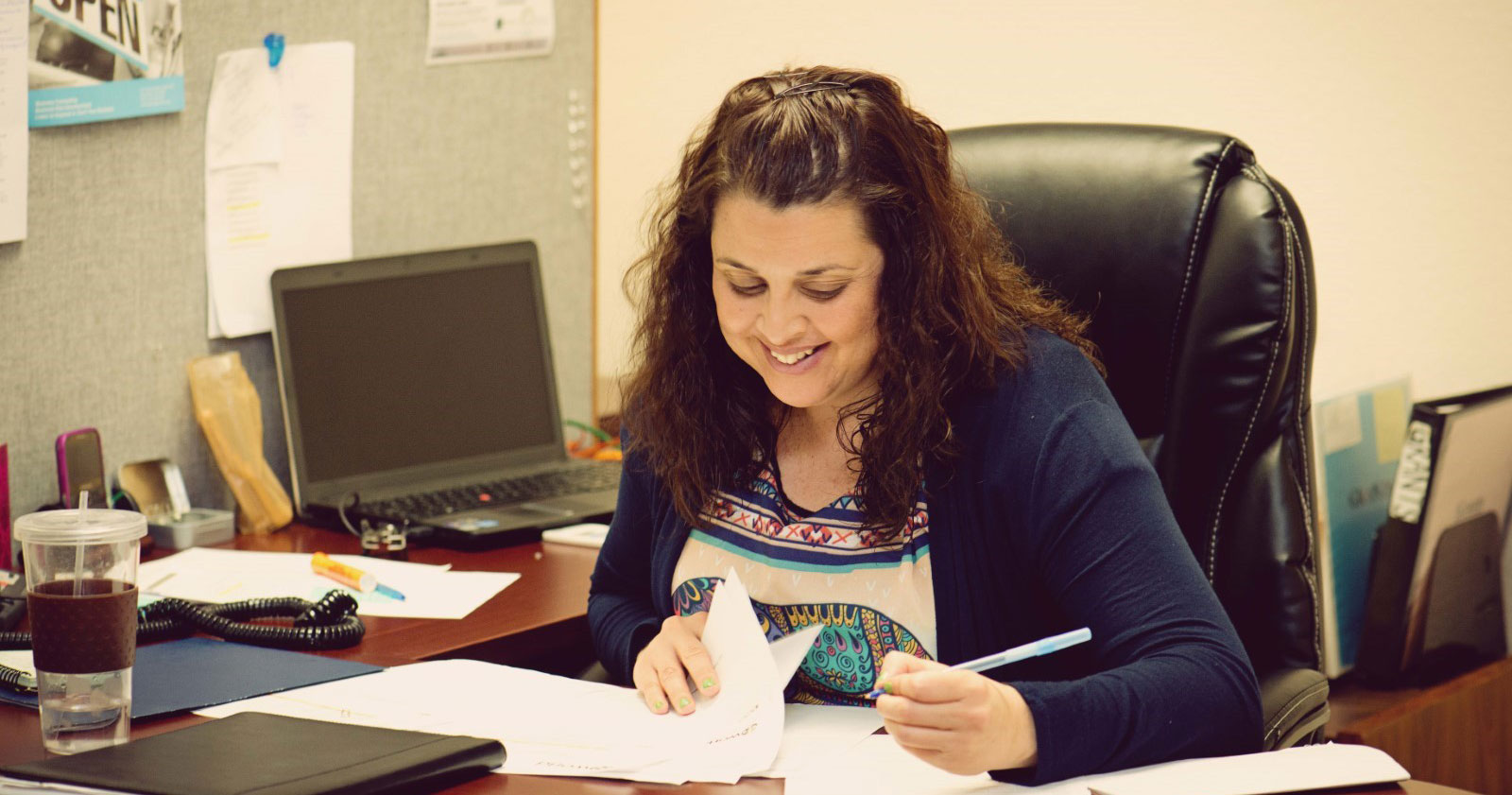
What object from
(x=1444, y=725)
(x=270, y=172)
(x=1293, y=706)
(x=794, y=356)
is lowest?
(x=1444, y=725)

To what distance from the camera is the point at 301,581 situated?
147 centimetres

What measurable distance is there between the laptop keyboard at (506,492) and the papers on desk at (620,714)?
0.51 m

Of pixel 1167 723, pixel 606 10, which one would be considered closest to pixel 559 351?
pixel 606 10

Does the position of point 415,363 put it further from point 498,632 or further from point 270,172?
point 498,632

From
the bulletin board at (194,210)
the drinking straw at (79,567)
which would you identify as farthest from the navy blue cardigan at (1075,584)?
the bulletin board at (194,210)

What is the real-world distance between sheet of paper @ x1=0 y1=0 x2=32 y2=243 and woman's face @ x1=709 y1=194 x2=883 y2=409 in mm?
775

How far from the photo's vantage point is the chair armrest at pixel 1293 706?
1195 mm

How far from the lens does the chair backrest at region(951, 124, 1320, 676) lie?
1.30 metres

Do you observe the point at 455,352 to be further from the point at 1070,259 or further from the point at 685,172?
the point at 1070,259

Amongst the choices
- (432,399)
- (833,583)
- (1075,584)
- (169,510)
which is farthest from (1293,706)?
(169,510)

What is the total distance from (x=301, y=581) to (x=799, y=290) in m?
0.64

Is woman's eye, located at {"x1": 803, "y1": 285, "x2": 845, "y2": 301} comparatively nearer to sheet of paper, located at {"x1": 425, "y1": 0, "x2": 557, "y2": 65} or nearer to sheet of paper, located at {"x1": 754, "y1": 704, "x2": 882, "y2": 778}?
sheet of paper, located at {"x1": 754, "y1": 704, "x2": 882, "y2": 778}

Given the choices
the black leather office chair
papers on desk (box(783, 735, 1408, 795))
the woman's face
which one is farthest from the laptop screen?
papers on desk (box(783, 735, 1408, 795))

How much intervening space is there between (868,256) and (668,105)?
3.74ft
